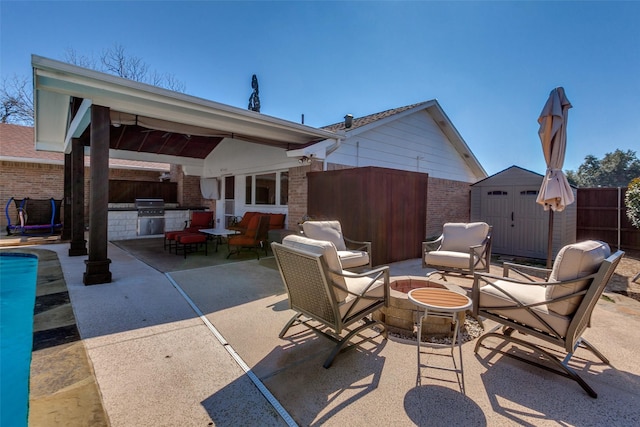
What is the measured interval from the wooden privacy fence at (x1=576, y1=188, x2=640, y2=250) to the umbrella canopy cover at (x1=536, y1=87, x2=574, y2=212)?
22.8ft

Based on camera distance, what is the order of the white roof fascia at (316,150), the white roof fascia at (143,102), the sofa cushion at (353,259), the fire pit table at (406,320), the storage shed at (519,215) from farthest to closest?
the storage shed at (519,215) → the white roof fascia at (316,150) → the sofa cushion at (353,259) → the white roof fascia at (143,102) → the fire pit table at (406,320)

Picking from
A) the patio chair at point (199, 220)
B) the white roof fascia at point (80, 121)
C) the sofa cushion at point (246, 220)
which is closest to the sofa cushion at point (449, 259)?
the sofa cushion at point (246, 220)

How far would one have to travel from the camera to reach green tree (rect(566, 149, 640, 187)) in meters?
33.8

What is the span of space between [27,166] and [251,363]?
52.1 ft

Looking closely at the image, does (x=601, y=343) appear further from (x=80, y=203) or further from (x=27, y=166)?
(x=27, y=166)

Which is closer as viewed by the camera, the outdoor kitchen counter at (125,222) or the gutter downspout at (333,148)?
the gutter downspout at (333,148)

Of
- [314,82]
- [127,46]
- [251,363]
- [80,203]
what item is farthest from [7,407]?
[127,46]

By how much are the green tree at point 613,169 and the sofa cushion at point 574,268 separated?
130 ft

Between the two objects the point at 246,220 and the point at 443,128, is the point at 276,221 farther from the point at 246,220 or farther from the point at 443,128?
the point at 443,128

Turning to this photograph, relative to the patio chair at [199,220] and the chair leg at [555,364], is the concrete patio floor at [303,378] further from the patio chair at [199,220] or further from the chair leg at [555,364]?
the patio chair at [199,220]

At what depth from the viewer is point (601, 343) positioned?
10.0ft

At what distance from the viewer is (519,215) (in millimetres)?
8648

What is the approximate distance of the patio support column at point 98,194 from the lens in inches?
190

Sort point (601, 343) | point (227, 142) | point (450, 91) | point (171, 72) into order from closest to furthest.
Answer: point (601, 343) → point (450, 91) → point (227, 142) → point (171, 72)
